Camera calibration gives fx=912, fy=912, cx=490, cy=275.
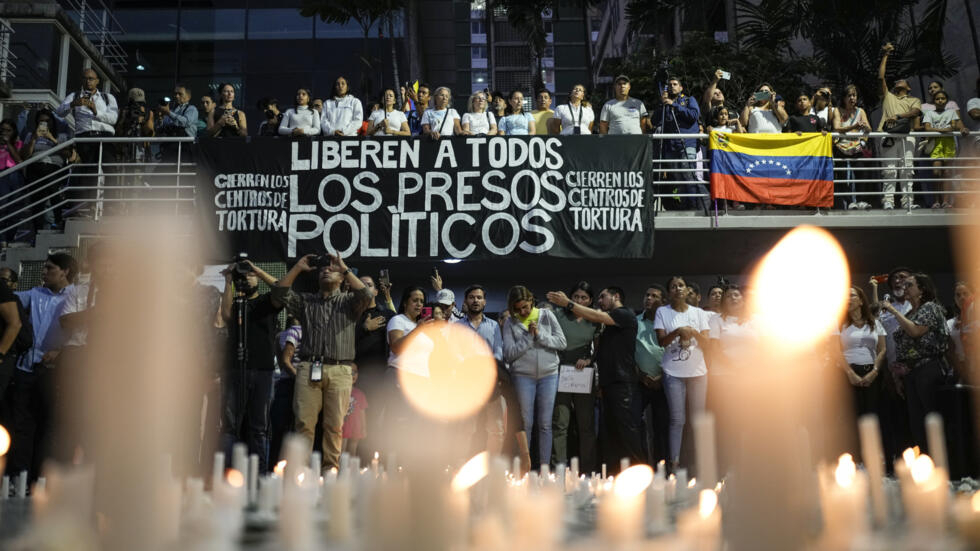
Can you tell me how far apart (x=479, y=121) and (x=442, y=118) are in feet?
1.57

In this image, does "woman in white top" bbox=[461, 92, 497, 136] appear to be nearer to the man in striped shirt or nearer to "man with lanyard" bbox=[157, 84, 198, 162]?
"man with lanyard" bbox=[157, 84, 198, 162]

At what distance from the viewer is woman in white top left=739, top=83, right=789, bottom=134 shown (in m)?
12.1

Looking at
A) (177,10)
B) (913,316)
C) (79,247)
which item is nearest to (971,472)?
(913,316)

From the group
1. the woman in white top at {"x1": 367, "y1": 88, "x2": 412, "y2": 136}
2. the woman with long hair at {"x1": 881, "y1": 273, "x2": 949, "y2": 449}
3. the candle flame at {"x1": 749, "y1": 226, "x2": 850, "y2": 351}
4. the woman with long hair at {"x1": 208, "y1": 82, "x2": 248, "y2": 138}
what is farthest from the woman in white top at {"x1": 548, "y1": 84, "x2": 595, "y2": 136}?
the woman with long hair at {"x1": 881, "y1": 273, "x2": 949, "y2": 449}

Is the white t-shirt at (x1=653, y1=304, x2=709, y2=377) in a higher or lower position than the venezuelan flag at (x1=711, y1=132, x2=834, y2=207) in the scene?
lower

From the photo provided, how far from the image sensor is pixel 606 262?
12.6 m

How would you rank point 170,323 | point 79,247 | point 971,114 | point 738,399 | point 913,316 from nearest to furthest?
point 170,323, point 738,399, point 913,316, point 79,247, point 971,114

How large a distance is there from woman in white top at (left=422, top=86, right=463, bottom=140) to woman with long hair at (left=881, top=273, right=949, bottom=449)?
5733mm

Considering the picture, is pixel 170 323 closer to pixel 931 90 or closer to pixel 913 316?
pixel 913 316

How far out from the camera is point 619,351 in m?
8.32

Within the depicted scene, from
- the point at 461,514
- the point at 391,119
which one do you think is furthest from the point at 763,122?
the point at 461,514

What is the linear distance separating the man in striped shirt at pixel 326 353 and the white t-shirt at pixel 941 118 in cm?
890

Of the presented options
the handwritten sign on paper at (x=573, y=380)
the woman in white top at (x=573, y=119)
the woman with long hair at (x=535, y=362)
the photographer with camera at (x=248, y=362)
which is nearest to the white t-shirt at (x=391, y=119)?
the woman in white top at (x=573, y=119)

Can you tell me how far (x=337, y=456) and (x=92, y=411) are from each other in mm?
5980
